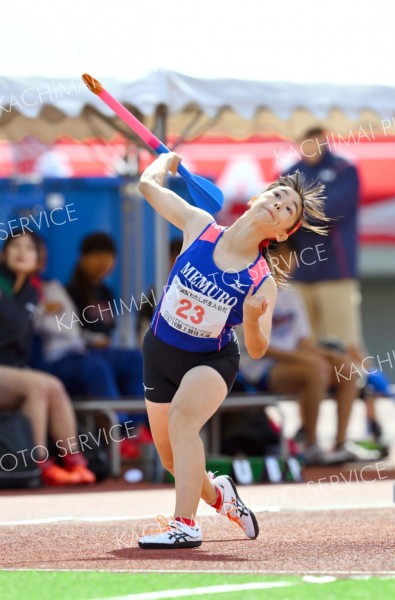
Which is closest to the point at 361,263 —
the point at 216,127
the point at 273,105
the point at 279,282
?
the point at 216,127

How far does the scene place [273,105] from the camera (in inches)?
391

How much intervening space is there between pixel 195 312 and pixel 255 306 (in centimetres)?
72

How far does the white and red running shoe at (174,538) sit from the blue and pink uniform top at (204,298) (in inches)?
33.1

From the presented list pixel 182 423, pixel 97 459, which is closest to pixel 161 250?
pixel 97 459

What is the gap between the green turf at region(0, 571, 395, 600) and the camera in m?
4.73

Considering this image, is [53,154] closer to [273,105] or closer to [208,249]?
[273,105]

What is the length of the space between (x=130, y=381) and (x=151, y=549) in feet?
16.1

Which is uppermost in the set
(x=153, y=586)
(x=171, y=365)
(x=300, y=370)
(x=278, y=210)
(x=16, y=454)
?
(x=278, y=210)

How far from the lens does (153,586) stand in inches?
194

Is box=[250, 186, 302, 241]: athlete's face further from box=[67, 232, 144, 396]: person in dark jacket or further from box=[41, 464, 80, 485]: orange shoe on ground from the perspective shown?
box=[67, 232, 144, 396]: person in dark jacket

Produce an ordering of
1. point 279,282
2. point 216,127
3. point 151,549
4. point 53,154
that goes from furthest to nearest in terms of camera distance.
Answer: point 53,154, point 216,127, point 279,282, point 151,549

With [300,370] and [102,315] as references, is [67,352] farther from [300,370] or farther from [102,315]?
[300,370]

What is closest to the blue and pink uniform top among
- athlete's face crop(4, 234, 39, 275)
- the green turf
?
the green turf

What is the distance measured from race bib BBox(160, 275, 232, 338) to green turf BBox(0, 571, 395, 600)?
1496 mm
